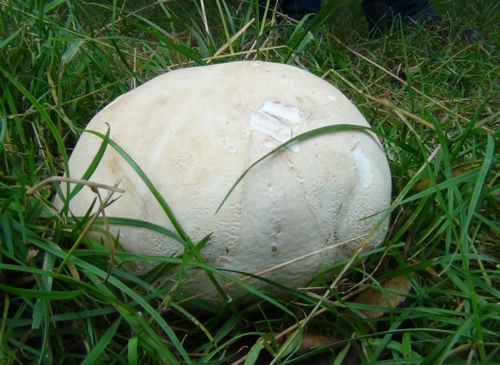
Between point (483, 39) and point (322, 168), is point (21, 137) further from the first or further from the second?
point (483, 39)

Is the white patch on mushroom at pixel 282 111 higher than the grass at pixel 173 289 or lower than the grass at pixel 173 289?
higher

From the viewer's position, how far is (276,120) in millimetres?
1127

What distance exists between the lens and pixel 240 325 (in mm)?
1144

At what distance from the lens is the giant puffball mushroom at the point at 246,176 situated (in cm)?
105

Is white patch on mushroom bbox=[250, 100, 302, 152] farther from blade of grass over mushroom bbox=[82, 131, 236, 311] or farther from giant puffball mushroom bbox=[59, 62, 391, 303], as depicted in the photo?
blade of grass over mushroom bbox=[82, 131, 236, 311]

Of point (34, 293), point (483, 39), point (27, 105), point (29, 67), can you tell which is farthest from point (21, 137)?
point (483, 39)

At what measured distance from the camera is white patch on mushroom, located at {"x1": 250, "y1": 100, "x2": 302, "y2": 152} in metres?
1.10

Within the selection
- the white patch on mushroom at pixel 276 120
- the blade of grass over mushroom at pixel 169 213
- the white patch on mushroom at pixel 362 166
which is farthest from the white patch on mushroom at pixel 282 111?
the blade of grass over mushroom at pixel 169 213

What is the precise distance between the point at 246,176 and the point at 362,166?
0.96ft

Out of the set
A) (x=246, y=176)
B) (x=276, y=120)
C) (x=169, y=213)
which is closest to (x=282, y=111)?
(x=276, y=120)

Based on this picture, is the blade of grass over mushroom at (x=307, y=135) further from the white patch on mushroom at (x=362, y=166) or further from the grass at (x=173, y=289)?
the grass at (x=173, y=289)

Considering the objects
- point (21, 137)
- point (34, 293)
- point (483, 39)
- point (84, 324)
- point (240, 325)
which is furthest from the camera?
point (483, 39)

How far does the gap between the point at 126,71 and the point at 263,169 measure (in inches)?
43.2

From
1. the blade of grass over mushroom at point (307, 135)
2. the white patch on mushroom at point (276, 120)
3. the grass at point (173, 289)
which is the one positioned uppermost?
the white patch on mushroom at point (276, 120)
